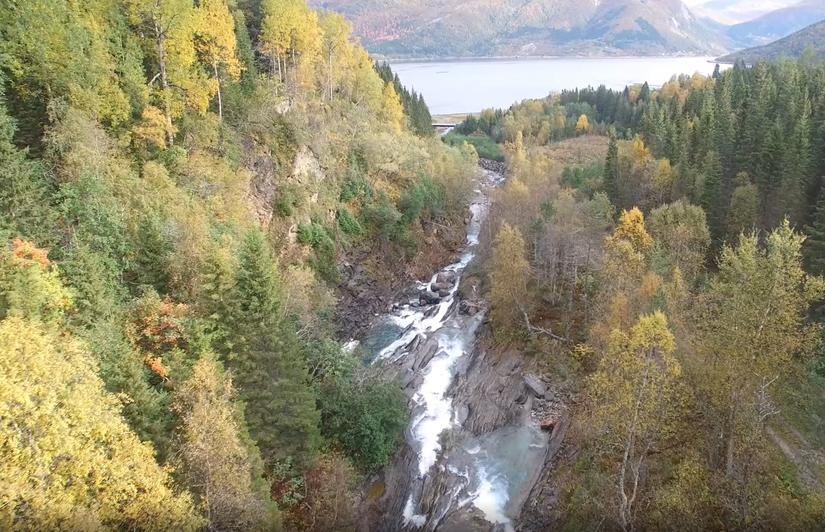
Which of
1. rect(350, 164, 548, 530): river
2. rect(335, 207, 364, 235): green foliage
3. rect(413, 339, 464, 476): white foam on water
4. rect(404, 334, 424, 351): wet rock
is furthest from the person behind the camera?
rect(335, 207, 364, 235): green foliage

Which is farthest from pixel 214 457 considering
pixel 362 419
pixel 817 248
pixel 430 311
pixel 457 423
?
pixel 817 248

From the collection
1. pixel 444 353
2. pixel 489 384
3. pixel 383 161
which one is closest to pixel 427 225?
pixel 383 161

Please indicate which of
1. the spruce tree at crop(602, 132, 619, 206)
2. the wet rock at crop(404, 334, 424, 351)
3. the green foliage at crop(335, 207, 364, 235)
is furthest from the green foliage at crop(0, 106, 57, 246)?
the spruce tree at crop(602, 132, 619, 206)

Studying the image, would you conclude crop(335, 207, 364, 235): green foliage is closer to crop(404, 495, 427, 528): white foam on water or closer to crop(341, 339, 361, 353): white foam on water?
crop(341, 339, 361, 353): white foam on water

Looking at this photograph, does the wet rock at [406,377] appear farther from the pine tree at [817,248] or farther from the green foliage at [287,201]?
the pine tree at [817,248]

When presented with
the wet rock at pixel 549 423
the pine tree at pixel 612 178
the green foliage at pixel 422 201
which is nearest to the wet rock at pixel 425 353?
the wet rock at pixel 549 423

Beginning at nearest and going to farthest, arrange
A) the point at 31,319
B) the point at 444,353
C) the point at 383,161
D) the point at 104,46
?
the point at 31,319 → the point at 104,46 → the point at 444,353 → the point at 383,161

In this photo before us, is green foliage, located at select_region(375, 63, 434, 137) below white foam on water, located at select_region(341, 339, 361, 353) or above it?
above

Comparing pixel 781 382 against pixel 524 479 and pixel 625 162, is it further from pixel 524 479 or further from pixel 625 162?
pixel 625 162
